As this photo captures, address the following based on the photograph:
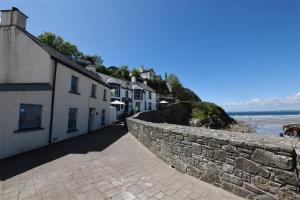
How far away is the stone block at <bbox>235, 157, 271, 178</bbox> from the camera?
148 inches

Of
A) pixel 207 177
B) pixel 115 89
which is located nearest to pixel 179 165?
pixel 207 177

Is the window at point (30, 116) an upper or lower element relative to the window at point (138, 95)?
lower

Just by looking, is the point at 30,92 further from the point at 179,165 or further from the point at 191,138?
the point at 191,138

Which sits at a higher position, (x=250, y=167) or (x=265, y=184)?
(x=250, y=167)

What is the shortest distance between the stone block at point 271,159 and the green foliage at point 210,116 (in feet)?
122

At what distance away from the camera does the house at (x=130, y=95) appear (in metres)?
33.0

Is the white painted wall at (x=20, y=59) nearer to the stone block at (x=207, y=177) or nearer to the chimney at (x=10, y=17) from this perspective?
the chimney at (x=10, y=17)

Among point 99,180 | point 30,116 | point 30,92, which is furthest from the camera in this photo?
point 30,116

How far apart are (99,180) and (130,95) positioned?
3388 centimetres

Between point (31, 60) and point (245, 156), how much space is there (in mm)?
12427

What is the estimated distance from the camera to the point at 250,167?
4.01 metres

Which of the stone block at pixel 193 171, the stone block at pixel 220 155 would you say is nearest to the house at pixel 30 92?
the stone block at pixel 193 171

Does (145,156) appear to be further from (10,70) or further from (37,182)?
(10,70)

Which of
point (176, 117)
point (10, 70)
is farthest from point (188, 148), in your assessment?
point (176, 117)
